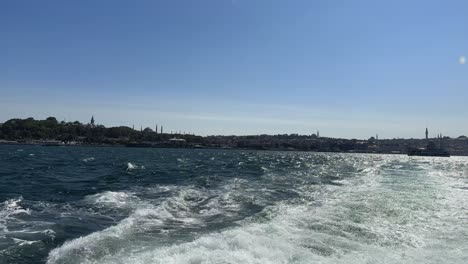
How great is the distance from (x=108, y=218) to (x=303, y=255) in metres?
7.40

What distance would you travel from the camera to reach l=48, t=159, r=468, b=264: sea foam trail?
10.1m

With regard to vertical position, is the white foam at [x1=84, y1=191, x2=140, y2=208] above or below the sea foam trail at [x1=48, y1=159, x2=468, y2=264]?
above

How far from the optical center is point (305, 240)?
39.9ft

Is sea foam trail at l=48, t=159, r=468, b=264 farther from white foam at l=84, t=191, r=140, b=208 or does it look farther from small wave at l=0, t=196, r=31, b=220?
small wave at l=0, t=196, r=31, b=220

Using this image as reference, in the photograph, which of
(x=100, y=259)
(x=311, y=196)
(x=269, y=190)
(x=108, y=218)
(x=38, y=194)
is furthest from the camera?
(x=269, y=190)

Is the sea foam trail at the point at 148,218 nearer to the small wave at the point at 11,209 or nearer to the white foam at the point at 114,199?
the white foam at the point at 114,199

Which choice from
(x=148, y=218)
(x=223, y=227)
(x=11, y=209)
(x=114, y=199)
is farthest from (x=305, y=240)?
(x=11, y=209)

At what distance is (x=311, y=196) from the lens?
23141 mm

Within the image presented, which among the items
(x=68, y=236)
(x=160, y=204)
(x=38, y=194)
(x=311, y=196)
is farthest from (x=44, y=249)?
(x=311, y=196)

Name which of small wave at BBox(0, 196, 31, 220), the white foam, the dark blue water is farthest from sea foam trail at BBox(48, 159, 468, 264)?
small wave at BBox(0, 196, 31, 220)

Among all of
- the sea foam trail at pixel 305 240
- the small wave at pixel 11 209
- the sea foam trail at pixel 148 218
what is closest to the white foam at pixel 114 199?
the sea foam trail at pixel 148 218

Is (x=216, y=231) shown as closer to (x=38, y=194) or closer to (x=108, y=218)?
(x=108, y=218)

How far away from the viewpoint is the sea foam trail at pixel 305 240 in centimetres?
1012

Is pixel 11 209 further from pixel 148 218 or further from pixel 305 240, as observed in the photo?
pixel 305 240
